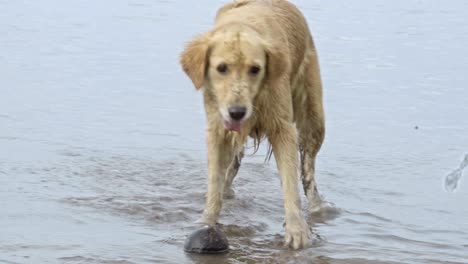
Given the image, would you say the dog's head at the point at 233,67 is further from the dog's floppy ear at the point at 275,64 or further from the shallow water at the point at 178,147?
the shallow water at the point at 178,147

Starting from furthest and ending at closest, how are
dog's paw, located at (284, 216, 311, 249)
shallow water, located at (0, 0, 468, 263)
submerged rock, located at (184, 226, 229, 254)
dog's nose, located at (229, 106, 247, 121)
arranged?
shallow water, located at (0, 0, 468, 263) → dog's paw, located at (284, 216, 311, 249) → submerged rock, located at (184, 226, 229, 254) → dog's nose, located at (229, 106, 247, 121)

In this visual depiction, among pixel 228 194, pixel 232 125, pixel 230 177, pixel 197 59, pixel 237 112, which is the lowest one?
pixel 228 194

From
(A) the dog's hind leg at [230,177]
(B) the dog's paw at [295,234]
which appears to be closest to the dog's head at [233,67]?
(B) the dog's paw at [295,234]

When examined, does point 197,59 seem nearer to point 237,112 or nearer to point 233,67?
point 233,67

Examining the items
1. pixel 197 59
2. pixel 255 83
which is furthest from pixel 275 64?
pixel 197 59

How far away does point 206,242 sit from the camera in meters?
7.61

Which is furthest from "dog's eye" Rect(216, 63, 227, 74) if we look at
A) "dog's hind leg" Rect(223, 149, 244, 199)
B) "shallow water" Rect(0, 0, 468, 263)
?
"dog's hind leg" Rect(223, 149, 244, 199)

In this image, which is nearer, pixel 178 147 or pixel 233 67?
pixel 233 67

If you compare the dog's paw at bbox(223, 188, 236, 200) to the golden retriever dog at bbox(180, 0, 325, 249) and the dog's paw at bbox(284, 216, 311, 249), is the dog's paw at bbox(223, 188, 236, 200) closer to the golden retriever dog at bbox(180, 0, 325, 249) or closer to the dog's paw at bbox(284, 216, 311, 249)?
the golden retriever dog at bbox(180, 0, 325, 249)

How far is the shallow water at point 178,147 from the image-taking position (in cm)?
809

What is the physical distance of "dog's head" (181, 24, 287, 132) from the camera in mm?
7395

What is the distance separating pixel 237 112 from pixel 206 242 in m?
0.87

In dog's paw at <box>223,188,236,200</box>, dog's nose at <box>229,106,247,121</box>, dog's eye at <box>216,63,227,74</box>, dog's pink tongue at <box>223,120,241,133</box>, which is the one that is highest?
dog's eye at <box>216,63,227,74</box>

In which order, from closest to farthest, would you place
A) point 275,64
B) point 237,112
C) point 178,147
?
point 237,112 < point 275,64 < point 178,147
